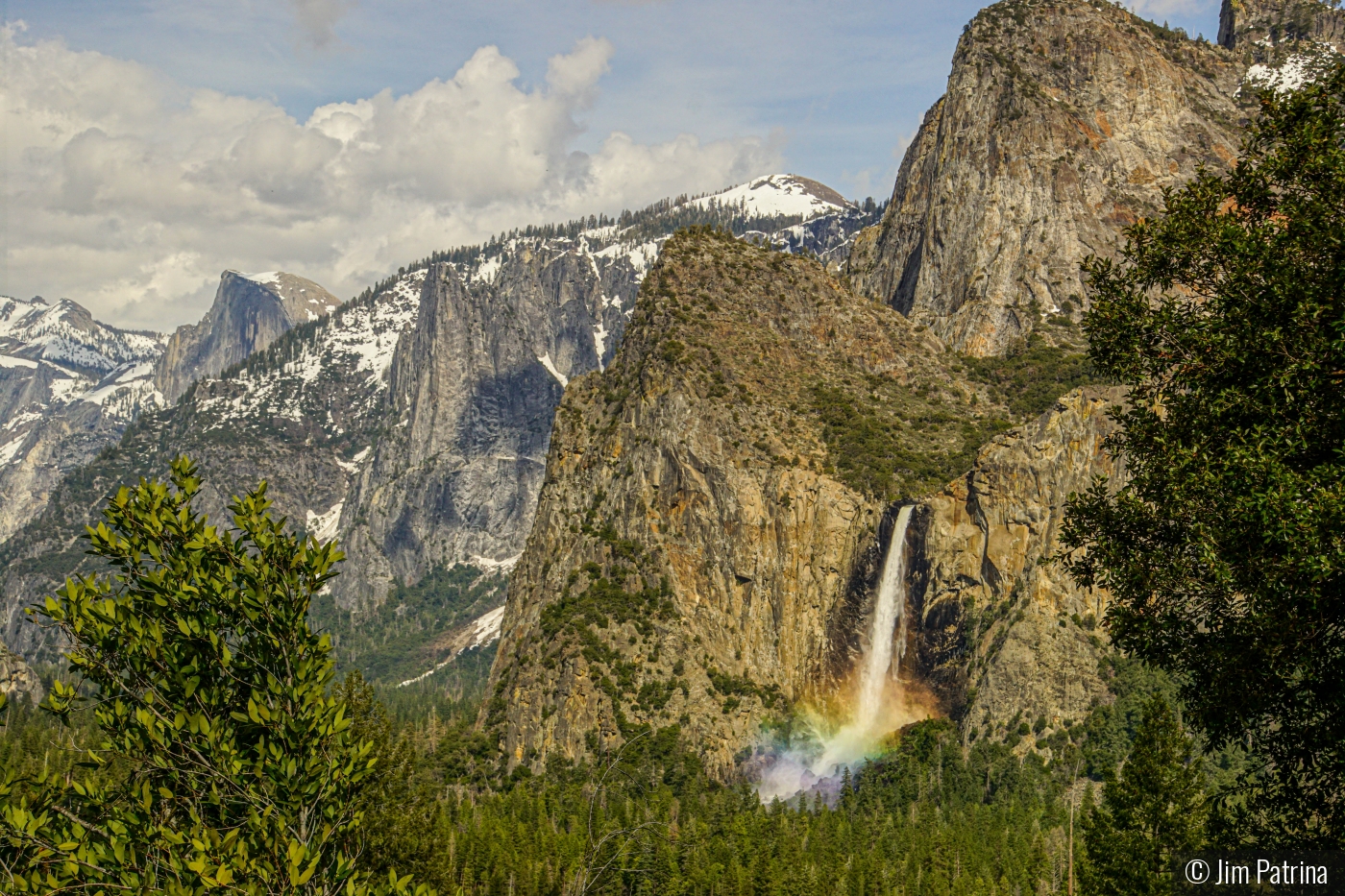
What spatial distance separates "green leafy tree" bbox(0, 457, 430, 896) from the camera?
1683 cm

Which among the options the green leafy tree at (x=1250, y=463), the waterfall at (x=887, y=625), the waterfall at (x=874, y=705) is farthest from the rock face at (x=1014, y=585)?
the green leafy tree at (x=1250, y=463)

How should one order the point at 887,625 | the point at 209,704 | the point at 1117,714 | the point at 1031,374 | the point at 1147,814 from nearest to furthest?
the point at 209,704 < the point at 1147,814 < the point at 1117,714 < the point at 887,625 < the point at 1031,374

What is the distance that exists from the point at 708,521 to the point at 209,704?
146 meters

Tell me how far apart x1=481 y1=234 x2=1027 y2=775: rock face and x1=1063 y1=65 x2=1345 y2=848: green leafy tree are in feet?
422

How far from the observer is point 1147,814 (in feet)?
160

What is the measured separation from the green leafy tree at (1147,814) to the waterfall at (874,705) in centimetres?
9863

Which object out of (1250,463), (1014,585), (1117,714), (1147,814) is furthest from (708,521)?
(1250,463)

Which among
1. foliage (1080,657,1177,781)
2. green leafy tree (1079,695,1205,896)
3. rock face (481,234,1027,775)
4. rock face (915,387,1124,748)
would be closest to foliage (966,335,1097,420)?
rock face (481,234,1027,775)

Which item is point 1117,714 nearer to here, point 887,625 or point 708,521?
point 887,625

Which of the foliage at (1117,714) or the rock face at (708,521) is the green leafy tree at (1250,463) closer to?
the foliage at (1117,714)

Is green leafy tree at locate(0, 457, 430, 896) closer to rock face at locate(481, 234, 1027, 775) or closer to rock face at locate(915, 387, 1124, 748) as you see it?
rock face at locate(481, 234, 1027, 775)

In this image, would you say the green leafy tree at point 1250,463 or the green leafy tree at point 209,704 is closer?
the green leafy tree at point 209,704

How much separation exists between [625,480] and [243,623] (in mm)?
153202

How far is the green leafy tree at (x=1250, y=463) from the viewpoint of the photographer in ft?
57.7
